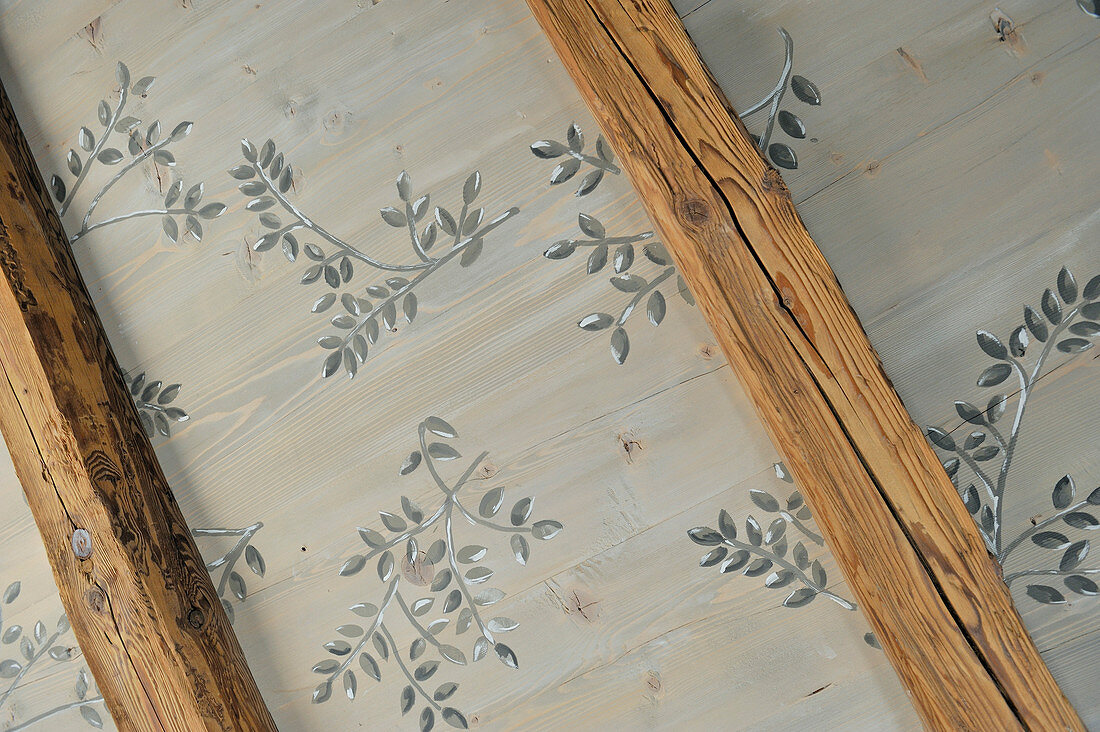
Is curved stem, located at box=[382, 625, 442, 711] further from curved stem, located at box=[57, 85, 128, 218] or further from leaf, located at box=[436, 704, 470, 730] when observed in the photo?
curved stem, located at box=[57, 85, 128, 218]

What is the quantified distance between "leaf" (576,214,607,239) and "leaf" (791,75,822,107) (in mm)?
349

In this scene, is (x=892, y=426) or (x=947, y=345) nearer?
(x=892, y=426)

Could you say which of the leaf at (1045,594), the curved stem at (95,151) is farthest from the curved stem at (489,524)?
the curved stem at (95,151)

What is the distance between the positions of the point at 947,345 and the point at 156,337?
1329 mm

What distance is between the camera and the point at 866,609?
2.76ft

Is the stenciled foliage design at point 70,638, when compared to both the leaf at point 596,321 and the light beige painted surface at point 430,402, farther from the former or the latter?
the leaf at point 596,321

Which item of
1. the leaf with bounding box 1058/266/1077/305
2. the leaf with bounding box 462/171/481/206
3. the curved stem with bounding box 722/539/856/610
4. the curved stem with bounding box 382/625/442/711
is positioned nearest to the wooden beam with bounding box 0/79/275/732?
the curved stem with bounding box 382/625/442/711

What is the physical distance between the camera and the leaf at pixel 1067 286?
0.93 meters

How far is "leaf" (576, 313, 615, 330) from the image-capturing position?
1064 millimetres

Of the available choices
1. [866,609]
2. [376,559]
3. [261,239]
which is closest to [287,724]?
[376,559]

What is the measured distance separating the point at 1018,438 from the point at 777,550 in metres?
0.36

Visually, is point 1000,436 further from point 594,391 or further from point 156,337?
point 156,337

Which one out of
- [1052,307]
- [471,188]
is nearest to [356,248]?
[471,188]

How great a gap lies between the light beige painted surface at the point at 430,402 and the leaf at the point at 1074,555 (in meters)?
0.28
